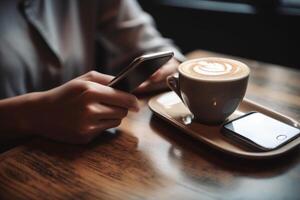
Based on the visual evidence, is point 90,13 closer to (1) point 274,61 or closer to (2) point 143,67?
(2) point 143,67

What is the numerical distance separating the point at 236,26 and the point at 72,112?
5.07 ft

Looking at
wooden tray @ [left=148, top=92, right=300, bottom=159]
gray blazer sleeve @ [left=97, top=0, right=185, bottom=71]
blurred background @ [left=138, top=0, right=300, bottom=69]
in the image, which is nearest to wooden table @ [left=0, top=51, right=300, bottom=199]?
wooden tray @ [left=148, top=92, right=300, bottom=159]

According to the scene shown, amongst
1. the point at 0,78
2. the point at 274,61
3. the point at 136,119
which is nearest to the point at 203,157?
the point at 136,119

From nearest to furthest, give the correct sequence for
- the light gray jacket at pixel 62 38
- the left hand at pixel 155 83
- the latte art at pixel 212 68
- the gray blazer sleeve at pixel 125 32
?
1. the latte art at pixel 212 68
2. the left hand at pixel 155 83
3. the light gray jacket at pixel 62 38
4. the gray blazer sleeve at pixel 125 32

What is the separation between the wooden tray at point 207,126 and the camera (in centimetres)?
59

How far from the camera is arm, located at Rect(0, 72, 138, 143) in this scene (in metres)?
0.65

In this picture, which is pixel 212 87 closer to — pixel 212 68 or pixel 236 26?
pixel 212 68

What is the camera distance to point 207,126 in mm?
671

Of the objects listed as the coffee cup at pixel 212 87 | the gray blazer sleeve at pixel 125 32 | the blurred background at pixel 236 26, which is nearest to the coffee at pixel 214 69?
the coffee cup at pixel 212 87

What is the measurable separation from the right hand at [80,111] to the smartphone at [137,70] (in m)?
0.02

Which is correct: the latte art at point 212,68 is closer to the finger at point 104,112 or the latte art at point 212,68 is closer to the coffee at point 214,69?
the coffee at point 214,69

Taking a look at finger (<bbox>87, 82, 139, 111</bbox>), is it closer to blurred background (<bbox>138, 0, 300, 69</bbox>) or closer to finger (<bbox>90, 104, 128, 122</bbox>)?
finger (<bbox>90, 104, 128, 122</bbox>)

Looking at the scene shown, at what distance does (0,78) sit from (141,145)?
549 mm

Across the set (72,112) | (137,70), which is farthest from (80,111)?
(137,70)
